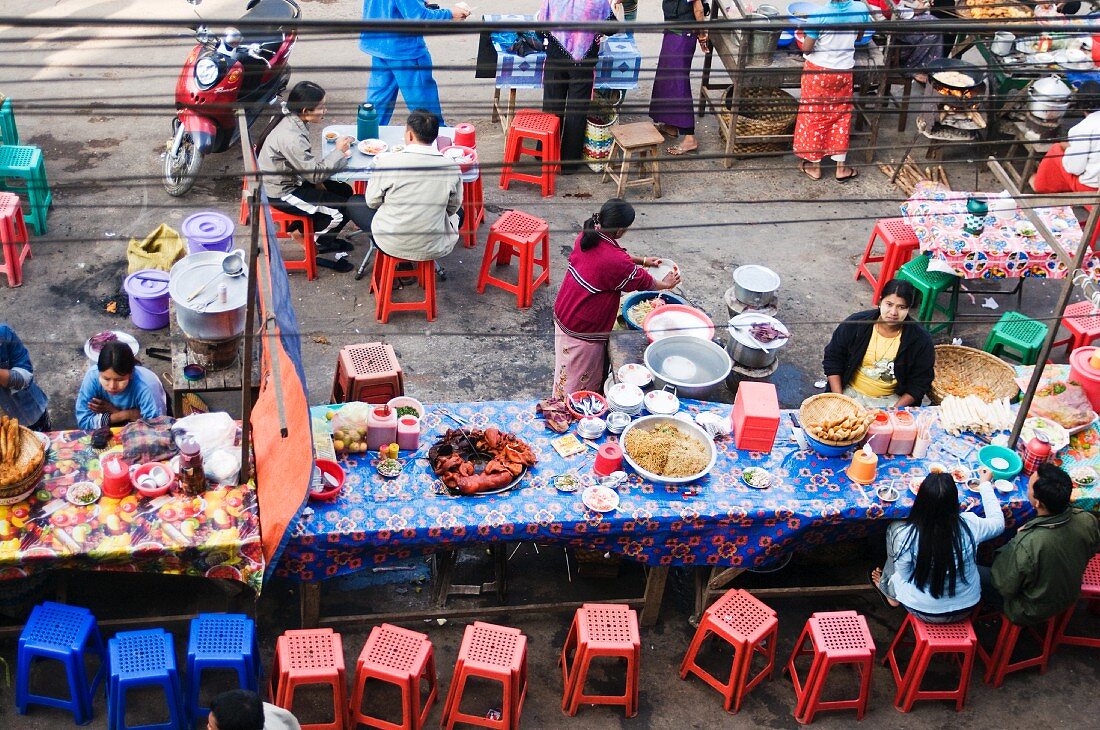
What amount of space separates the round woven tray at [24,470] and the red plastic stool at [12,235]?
128 inches

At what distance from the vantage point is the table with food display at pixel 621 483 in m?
5.75

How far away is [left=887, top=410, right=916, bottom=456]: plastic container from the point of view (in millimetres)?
6336

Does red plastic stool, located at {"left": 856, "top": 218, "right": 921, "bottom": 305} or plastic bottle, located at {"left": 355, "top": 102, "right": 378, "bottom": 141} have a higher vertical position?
plastic bottle, located at {"left": 355, "top": 102, "right": 378, "bottom": 141}

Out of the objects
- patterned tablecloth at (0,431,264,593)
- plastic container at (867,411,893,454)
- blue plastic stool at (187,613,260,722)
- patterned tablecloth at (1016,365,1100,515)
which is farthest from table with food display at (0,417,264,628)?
patterned tablecloth at (1016,365,1100,515)

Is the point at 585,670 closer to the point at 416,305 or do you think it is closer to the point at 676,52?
the point at 416,305

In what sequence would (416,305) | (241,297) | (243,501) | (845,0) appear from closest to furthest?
(243,501), (241,297), (416,305), (845,0)

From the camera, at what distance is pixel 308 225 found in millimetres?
8703

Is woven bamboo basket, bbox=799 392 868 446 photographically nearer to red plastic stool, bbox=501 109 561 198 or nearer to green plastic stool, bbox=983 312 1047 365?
green plastic stool, bbox=983 312 1047 365

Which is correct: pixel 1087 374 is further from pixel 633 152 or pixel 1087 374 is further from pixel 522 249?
pixel 633 152

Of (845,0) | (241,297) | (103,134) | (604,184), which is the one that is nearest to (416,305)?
(241,297)

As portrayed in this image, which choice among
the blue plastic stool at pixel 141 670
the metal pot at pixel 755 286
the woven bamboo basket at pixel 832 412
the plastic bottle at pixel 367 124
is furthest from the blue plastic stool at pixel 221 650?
the plastic bottle at pixel 367 124

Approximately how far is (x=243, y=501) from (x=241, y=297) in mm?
1690

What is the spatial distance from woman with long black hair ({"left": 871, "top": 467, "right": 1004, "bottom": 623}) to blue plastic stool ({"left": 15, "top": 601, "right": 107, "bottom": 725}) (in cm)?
418

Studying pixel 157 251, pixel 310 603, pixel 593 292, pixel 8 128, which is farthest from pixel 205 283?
pixel 8 128
